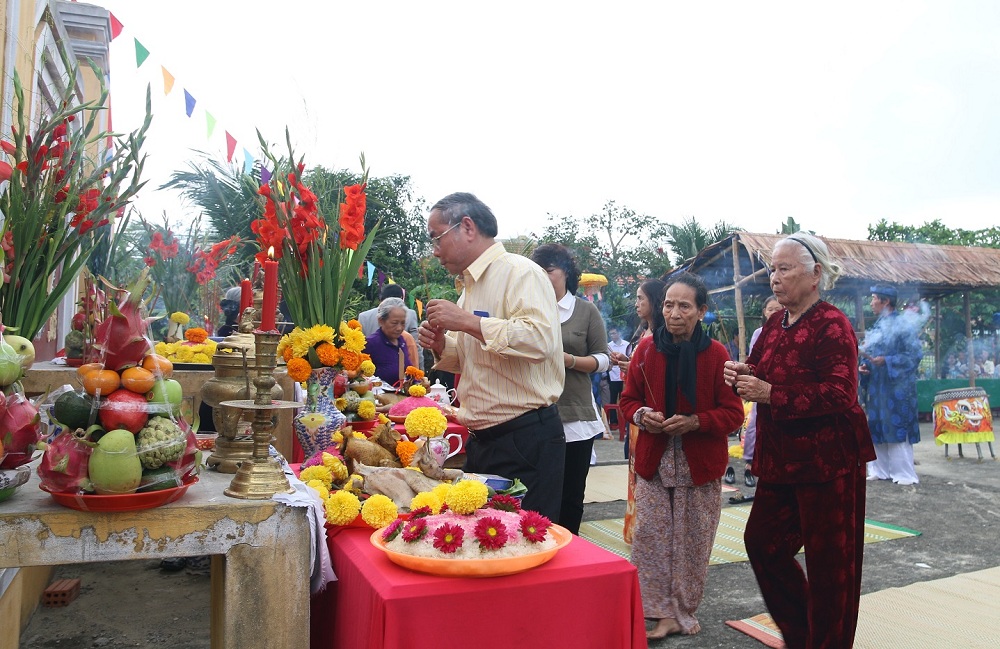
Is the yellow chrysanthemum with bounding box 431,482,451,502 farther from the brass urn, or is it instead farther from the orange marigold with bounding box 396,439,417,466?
the orange marigold with bounding box 396,439,417,466

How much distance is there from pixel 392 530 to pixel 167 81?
20.1 ft

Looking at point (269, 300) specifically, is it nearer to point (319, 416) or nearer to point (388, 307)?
point (319, 416)

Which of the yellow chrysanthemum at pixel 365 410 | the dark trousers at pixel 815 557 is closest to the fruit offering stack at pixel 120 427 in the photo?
the yellow chrysanthemum at pixel 365 410

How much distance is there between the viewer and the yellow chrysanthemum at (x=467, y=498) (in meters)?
1.95

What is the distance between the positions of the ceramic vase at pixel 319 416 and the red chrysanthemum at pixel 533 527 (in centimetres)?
117

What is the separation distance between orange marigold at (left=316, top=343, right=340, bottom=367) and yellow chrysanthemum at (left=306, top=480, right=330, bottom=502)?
2.03 ft

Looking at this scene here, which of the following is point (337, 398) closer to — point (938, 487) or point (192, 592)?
point (192, 592)

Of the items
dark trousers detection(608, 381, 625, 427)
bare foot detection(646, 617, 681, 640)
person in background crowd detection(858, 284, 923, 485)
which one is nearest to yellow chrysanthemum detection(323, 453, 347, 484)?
bare foot detection(646, 617, 681, 640)

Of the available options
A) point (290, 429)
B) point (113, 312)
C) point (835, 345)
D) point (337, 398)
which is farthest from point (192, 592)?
point (835, 345)

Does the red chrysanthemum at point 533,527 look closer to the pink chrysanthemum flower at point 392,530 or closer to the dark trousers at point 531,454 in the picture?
the pink chrysanthemum flower at point 392,530

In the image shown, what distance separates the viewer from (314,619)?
2.32 m

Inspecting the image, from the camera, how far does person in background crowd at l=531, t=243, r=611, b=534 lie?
3920 mm

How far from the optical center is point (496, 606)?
1782 mm

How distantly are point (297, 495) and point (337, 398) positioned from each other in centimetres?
144
